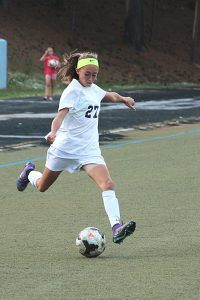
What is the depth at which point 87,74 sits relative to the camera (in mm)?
10242

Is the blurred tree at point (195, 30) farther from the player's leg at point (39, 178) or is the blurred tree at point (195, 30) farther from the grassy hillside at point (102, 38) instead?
the player's leg at point (39, 178)

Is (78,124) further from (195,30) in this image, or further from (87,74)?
(195,30)

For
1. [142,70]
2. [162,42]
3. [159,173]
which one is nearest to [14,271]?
[159,173]

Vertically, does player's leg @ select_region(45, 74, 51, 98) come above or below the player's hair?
below

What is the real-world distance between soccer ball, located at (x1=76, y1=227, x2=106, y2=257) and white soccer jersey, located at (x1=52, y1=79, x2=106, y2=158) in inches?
33.3

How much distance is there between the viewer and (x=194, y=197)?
1364cm

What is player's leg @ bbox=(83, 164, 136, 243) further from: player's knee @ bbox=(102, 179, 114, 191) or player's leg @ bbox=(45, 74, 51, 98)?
player's leg @ bbox=(45, 74, 51, 98)

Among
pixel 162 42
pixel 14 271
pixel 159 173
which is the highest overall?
pixel 14 271

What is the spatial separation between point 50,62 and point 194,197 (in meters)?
24.3

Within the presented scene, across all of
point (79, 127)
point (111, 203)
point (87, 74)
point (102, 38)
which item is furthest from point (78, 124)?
point (102, 38)

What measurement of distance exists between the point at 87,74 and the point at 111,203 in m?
1.21

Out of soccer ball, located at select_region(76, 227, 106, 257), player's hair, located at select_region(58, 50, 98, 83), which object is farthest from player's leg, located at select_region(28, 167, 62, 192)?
soccer ball, located at select_region(76, 227, 106, 257)

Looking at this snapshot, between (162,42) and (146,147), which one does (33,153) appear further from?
(162,42)

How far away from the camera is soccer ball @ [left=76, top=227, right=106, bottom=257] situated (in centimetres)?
954
